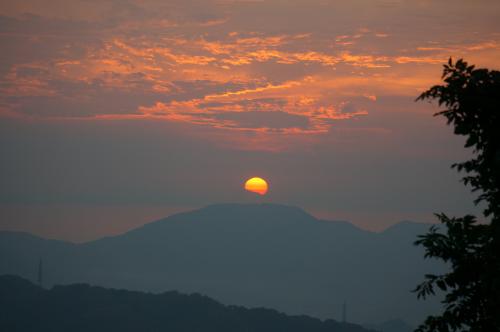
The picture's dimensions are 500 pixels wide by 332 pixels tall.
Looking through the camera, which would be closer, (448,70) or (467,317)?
(448,70)

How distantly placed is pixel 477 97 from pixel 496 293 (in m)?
3.66

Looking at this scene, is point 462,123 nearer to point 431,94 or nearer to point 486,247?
point 431,94

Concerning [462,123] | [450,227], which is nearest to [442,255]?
[450,227]

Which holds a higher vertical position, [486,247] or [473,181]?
[473,181]

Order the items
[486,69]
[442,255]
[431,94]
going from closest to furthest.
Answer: [486,69], [431,94], [442,255]

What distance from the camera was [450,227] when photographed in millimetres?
A: 13320

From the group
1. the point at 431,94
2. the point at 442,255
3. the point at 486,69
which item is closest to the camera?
the point at 486,69

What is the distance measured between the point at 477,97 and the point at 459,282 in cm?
404

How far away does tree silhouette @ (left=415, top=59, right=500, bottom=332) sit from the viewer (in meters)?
12.0

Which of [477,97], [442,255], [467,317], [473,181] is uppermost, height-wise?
[477,97]

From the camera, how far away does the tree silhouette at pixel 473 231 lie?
12.0 meters

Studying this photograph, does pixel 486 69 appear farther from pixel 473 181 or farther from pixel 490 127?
pixel 473 181

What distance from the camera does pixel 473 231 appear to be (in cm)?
1330

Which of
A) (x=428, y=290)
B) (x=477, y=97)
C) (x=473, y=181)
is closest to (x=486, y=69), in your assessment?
(x=477, y=97)
